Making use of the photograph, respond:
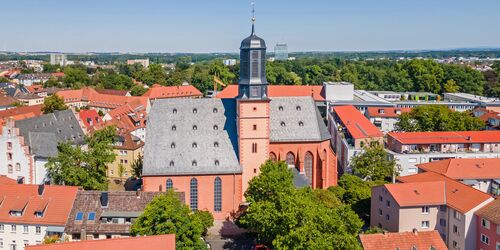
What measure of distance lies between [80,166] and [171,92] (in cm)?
10391

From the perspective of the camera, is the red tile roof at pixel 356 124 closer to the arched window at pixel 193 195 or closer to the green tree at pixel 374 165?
the green tree at pixel 374 165

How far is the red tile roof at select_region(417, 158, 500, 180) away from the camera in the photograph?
62.7 metres

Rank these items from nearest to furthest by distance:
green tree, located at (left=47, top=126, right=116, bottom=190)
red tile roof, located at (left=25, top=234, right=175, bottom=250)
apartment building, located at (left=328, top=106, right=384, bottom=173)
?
1. red tile roof, located at (left=25, top=234, right=175, bottom=250)
2. green tree, located at (left=47, top=126, right=116, bottom=190)
3. apartment building, located at (left=328, top=106, right=384, bottom=173)

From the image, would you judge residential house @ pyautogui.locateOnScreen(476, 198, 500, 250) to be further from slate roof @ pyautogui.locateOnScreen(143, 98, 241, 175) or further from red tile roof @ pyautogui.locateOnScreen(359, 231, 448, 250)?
slate roof @ pyautogui.locateOnScreen(143, 98, 241, 175)

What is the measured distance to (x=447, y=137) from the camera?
258 feet

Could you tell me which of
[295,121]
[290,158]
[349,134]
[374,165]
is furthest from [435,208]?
[349,134]

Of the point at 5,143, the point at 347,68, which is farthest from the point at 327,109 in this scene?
the point at 347,68

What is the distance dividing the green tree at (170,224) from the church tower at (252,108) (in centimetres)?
1758

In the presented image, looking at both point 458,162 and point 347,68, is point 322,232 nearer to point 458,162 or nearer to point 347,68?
point 458,162

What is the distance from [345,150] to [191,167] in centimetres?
2801

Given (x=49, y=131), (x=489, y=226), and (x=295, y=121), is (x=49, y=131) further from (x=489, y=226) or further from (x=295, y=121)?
(x=489, y=226)

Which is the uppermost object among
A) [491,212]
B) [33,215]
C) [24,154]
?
[24,154]

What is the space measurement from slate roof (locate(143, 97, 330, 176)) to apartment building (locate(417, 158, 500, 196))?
14.9 metres

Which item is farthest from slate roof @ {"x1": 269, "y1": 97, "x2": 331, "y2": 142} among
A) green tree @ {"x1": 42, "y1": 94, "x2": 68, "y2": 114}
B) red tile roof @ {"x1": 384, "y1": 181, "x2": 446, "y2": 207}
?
green tree @ {"x1": 42, "y1": 94, "x2": 68, "y2": 114}
